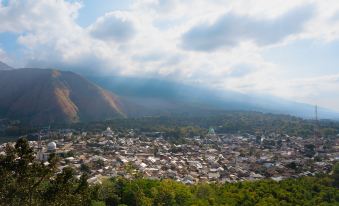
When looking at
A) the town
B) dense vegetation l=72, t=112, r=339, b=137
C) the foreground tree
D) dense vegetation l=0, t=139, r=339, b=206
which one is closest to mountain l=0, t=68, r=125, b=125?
dense vegetation l=72, t=112, r=339, b=137

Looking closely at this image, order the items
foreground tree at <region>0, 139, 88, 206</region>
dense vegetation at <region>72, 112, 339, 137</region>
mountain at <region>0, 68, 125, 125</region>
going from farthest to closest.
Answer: mountain at <region>0, 68, 125, 125</region>
dense vegetation at <region>72, 112, 339, 137</region>
foreground tree at <region>0, 139, 88, 206</region>

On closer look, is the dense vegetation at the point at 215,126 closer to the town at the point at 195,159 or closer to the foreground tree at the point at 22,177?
the town at the point at 195,159

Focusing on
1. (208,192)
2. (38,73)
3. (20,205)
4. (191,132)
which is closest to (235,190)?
(208,192)

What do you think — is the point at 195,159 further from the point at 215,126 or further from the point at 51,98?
the point at 51,98

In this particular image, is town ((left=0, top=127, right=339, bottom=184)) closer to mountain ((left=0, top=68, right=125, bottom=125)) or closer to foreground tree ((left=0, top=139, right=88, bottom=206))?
foreground tree ((left=0, top=139, right=88, bottom=206))

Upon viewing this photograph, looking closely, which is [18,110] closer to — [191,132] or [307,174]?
[191,132]
